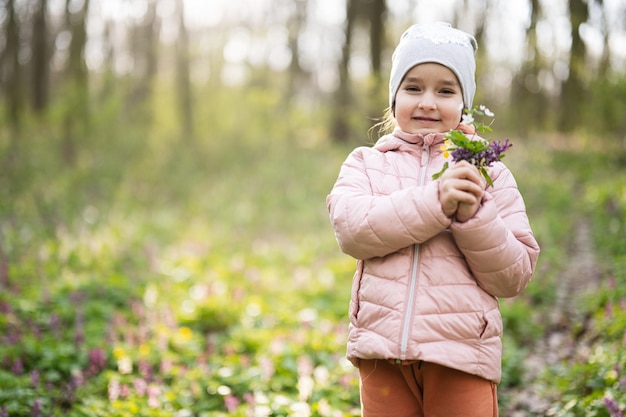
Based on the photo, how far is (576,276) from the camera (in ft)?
23.5

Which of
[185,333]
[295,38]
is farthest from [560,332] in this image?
[295,38]

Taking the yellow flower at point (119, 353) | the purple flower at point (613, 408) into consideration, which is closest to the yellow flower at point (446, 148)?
the purple flower at point (613, 408)

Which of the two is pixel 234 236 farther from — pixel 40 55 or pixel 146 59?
pixel 146 59

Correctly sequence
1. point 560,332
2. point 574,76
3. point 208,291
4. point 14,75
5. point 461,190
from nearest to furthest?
point 461,190 → point 560,332 → point 208,291 → point 14,75 → point 574,76

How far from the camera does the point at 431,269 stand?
2.00m

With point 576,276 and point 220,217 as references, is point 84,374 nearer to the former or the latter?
point 576,276

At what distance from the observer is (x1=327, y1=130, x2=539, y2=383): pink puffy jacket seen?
1874mm

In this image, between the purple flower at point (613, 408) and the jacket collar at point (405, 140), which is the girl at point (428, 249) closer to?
the jacket collar at point (405, 140)

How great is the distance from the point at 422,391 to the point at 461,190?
85cm

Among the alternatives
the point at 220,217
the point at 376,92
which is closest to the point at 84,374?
the point at 220,217

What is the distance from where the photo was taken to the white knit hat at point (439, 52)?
6.87 ft

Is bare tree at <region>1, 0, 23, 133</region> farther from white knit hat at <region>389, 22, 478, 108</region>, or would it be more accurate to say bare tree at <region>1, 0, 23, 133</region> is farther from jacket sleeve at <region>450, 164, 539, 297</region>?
jacket sleeve at <region>450, 164, 539, 297</region>

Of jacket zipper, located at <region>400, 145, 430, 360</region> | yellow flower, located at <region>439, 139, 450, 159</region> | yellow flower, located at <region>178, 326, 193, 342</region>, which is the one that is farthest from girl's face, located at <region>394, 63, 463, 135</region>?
yellow flower, located at <region>178, 326, 193, 342</region>

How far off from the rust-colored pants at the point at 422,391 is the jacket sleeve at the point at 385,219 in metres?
0.48
